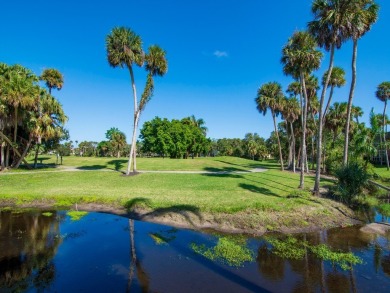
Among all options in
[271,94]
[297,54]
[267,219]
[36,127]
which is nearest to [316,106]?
[271,94]

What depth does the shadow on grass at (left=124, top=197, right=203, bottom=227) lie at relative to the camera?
17938mm

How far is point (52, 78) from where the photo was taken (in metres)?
43.3

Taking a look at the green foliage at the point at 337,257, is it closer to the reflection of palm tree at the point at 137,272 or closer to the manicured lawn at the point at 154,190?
the manicured lawn at the point at 154,190

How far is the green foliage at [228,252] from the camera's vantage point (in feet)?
39.5

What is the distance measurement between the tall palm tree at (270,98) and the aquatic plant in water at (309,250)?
2948cm

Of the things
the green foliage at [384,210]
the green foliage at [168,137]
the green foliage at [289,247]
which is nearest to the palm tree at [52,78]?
the green foliage at [168,137]

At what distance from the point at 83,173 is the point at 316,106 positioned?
129 feet

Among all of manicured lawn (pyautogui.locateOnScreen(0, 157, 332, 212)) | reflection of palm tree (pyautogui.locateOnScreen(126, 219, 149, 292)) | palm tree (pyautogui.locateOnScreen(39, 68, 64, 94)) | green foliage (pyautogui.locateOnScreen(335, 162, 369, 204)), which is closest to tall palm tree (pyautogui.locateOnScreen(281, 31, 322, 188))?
green foliage (pyautogui.locateOnScreen(335, 162, 369, 204))

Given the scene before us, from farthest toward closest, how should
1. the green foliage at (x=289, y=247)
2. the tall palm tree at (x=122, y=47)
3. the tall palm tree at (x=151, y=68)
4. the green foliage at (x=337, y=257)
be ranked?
the tall palm tree at (x=151, y=68) < the tall palm tree at (x=122, y=47) < the green foliage at (x=289, y=247) < the green foliage at (x=337, y=257)

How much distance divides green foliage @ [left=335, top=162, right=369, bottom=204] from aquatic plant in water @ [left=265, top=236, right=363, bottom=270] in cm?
1091

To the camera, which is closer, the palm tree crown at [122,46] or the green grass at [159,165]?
the palm tree crown at [122,46]

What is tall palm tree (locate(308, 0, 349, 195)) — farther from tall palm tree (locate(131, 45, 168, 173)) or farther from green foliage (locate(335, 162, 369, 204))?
→ tall palm tree (locate(131, 45, 168, 173))

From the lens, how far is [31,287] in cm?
958

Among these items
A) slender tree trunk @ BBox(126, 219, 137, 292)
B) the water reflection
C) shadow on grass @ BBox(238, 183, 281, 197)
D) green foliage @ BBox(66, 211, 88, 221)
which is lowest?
the water reflection
